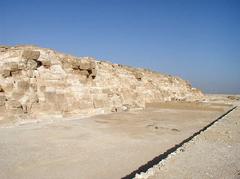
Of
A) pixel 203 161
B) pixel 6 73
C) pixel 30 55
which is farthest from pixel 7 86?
pixel 203 161

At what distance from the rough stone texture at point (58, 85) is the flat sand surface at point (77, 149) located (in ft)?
13.2

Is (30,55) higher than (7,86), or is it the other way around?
(30,55)

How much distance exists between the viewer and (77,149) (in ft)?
37.9

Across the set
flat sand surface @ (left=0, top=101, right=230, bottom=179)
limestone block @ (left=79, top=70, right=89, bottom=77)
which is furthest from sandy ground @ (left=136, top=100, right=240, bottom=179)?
limestone block @ (left=79, top=70, right=89, bottom=77)

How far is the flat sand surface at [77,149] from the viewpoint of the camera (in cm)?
874

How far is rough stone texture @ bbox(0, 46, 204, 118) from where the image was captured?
68.4 feet

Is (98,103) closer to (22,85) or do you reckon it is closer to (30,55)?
(30,55)

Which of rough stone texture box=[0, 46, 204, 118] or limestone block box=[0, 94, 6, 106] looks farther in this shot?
rough stone texture box=[0, 46, 204, 118]

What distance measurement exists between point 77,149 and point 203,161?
5.38 m

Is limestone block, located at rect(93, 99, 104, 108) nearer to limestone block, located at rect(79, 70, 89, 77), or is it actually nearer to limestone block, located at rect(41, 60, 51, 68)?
limestone block, located at rect(79, 70, 89, 77)

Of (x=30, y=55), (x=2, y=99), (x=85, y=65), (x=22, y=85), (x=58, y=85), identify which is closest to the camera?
(x=2, y=99)

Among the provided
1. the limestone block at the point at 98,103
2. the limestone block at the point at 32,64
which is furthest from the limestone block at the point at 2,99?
the limestone block at the point at 98,103

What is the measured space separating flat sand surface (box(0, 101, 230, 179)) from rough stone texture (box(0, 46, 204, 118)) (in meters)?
4.03

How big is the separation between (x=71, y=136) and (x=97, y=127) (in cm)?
368
